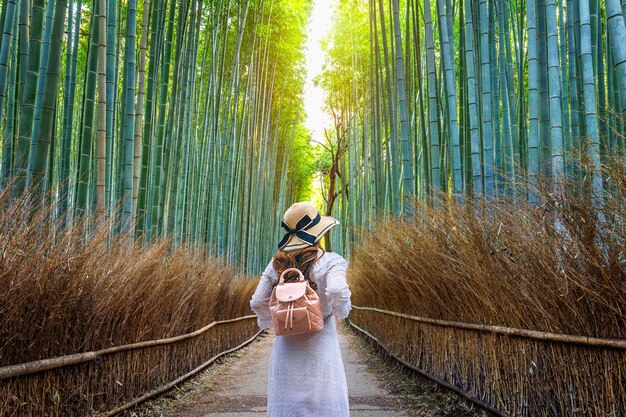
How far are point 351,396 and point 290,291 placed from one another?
2563 mm

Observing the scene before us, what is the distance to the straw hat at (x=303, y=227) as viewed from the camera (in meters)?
2.38

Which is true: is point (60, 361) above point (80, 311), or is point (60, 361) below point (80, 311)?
below

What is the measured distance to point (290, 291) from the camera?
2.16 metres

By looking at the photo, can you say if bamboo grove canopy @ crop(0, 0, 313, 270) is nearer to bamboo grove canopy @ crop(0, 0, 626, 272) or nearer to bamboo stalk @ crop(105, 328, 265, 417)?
bamboo grove canopy @ crop(0, 0, 626, 272)

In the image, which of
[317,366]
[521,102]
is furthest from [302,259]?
[521,102]

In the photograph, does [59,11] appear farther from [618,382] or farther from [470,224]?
[618,382]

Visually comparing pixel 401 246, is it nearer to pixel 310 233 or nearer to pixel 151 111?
pixel 310 233

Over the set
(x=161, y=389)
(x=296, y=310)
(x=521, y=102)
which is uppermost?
(x=521, y=102)

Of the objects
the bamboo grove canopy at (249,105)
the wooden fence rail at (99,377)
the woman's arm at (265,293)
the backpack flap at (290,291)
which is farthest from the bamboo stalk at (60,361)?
the backpack flap at (290,291)

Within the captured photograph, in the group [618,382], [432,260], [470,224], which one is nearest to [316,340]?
[618,382]

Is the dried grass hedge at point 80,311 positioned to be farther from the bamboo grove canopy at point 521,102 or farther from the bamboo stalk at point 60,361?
Result: the bamboo grove canopy at point 521,102

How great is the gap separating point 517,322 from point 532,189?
74cm

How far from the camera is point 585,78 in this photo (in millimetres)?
3527

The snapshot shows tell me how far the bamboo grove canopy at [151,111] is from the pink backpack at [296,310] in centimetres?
129
